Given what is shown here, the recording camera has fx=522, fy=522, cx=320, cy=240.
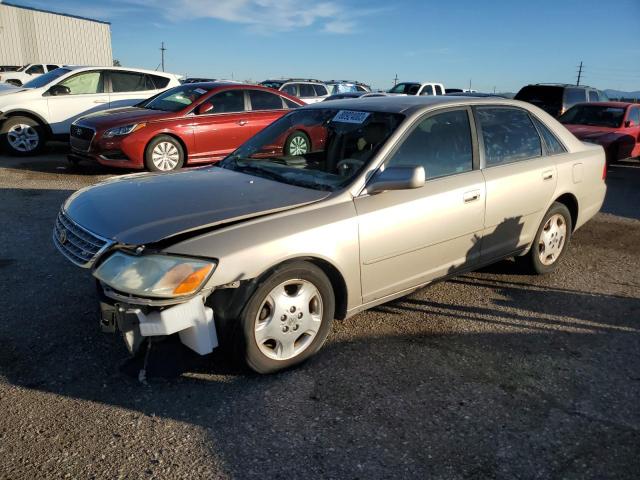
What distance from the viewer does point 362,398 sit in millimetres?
2885

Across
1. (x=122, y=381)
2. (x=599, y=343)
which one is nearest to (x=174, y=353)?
(x=122, y=381)

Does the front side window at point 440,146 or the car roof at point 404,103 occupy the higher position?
the car roof at point 404,103

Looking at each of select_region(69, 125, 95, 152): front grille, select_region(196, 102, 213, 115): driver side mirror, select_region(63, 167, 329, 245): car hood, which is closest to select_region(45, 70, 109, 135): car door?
select_region(69, 125, 95, 152): front grille

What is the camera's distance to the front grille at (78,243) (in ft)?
9.20

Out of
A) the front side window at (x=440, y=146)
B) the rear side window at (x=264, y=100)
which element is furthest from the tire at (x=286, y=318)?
the rear side window at (x=264, y=100)

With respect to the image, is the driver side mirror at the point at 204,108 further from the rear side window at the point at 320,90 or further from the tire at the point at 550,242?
the rear side window at the point at 320,90

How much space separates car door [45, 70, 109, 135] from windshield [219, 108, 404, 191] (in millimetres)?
7749

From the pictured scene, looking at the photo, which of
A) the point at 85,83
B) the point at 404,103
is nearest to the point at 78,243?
the point at 404,103

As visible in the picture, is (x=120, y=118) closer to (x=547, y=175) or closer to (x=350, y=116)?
(x=350, y=116)

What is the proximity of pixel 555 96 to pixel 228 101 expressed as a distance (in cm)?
1003

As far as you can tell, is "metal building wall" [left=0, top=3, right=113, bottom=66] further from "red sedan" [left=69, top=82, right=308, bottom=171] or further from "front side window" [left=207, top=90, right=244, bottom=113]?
"front side window" [left=207, top=90, right=244, bottom=113]

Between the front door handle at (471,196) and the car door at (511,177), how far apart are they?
5.2 inches

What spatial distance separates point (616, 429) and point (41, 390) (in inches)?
121

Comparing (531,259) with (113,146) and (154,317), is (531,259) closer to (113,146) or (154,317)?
(154,317)
